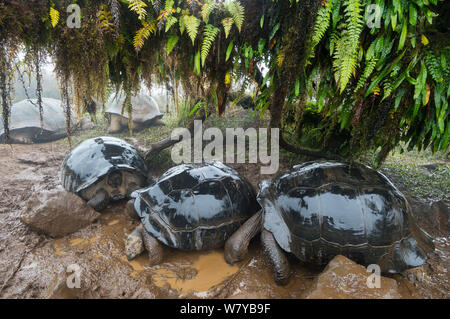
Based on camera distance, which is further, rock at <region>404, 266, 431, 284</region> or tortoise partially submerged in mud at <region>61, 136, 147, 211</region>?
tortoise partially submerged in mud at <region>61, 136, 147, 211</region>

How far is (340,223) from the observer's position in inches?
101

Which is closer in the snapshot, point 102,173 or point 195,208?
point 195,208

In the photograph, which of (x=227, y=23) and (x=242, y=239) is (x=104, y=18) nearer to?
(x=227, y=23)

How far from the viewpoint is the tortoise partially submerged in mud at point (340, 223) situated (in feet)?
8.28

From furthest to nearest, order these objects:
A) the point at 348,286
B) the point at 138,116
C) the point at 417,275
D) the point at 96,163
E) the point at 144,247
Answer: the point at 138,116
the point at 96,163
the point at 144,247
the point at 417,275
the point at 348,286

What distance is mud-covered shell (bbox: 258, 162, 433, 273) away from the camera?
2.52 m

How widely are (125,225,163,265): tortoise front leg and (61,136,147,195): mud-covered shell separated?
152cm

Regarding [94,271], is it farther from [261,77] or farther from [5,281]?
[261,77]

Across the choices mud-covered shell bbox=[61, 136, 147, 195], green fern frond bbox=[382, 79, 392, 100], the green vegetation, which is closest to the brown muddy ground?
mud-covered shell bbox=[61, 136, 147, 195]

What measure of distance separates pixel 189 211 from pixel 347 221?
188 centimetres

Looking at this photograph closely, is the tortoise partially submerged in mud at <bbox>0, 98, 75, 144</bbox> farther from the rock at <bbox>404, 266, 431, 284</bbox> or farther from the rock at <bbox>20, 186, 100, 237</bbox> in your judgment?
the rock at <bbox>404, 266, 431, 284</bbox>

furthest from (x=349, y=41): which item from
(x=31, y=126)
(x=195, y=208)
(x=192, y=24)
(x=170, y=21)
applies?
(x=31, y=126)

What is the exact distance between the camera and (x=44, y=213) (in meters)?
3.38

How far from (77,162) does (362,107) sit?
466 centimetres
